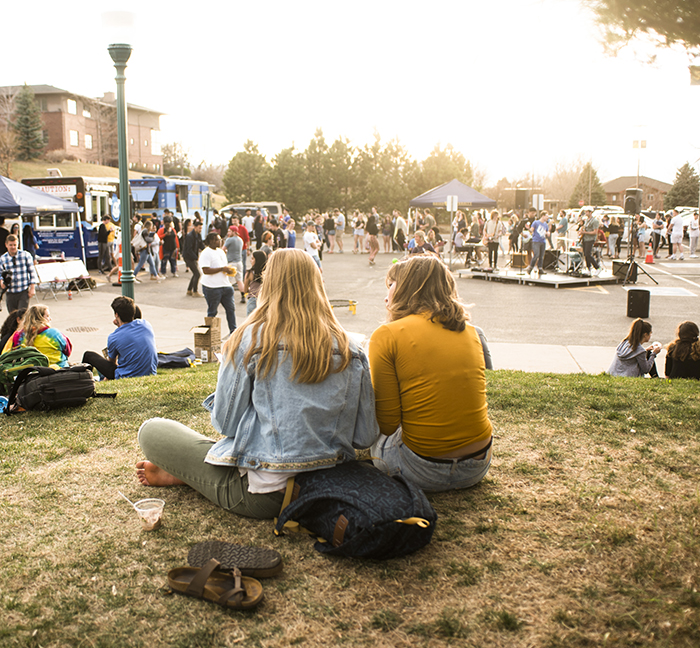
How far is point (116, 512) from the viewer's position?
11.6 feet

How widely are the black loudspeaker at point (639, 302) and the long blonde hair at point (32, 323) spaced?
10807mm

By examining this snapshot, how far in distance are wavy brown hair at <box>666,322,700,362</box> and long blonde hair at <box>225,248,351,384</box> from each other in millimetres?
5522

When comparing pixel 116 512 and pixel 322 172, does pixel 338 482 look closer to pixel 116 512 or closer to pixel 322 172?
pixel 116 512

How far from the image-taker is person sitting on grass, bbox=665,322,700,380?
7.27 metres

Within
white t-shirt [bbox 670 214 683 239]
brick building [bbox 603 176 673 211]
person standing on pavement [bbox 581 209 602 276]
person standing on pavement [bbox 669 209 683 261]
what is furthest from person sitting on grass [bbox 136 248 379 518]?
brick building [bbox 603 176 673 211]

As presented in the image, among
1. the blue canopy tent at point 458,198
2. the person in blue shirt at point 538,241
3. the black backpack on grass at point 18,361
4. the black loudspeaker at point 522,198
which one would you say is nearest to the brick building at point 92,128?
the black loudspeaker at point 522,198

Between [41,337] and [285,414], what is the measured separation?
483 cm

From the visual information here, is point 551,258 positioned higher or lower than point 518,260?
higher

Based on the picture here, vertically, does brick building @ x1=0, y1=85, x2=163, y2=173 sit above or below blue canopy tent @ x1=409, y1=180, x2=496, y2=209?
above

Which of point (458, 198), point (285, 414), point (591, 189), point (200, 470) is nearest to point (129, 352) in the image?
point (200, 470)

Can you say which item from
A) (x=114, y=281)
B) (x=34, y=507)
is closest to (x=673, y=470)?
(x=34, y=507)

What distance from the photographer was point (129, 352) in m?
7.41

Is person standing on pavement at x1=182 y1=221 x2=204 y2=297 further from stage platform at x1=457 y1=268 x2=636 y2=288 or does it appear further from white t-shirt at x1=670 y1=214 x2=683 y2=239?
white t-shirt at x1=670 y1=214 x2=683 y2=239

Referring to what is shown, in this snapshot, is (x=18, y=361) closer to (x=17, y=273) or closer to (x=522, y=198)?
(x=17, y=273)
